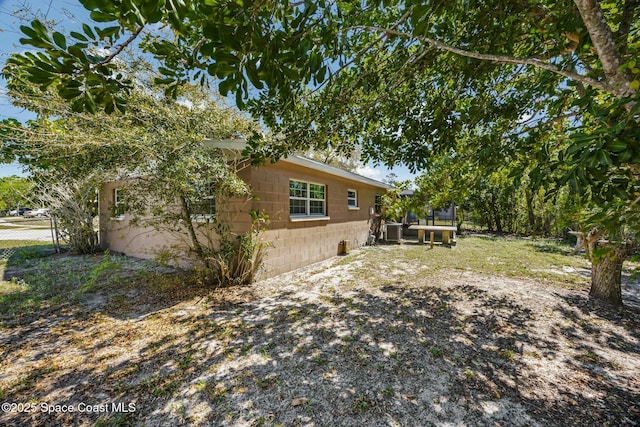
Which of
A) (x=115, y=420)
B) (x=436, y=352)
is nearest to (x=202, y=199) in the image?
(x=115, y=420)

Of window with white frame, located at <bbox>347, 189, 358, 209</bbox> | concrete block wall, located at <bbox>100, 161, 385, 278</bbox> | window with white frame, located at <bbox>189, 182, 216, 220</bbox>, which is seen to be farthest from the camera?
window with white frame, located at <bbox>347, 189, 358, 209</bbox>

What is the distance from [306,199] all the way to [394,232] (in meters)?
6.34

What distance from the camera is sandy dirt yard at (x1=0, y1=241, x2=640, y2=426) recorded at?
6.96 feet

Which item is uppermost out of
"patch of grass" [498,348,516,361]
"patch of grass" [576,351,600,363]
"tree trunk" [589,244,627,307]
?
"tree trunk" [589,244,627,307]

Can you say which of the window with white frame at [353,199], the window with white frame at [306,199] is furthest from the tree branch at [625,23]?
the window with white frame at [353,199]

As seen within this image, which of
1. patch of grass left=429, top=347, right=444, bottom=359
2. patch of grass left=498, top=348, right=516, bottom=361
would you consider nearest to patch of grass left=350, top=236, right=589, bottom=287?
patch of grass left=429, top=347, right=444, bottom=359

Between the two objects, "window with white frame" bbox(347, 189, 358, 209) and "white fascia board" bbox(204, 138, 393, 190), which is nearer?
"white fascia board" bbox(204, 138, 393, 190)

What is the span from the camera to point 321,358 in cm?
285

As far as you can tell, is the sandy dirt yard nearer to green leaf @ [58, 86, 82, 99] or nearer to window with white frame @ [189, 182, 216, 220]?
window with white frame @ [189, 182, 216, 220]

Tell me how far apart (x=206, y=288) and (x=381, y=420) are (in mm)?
4196

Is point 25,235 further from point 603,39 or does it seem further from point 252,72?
point 603,39

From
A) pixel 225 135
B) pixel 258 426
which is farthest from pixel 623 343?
pixel 225 135

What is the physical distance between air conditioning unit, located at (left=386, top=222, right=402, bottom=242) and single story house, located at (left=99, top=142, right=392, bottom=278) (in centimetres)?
173

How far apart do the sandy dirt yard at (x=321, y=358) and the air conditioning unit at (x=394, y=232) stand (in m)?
6.90
